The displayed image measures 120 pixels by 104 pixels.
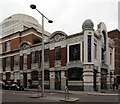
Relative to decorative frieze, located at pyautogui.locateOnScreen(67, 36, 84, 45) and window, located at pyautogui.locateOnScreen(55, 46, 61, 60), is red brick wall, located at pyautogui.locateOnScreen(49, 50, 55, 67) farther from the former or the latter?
decorative frieze, located at pyautogui.locateOnScreen(67, 36, 84, 45)

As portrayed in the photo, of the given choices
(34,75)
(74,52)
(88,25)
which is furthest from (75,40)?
(34,75)

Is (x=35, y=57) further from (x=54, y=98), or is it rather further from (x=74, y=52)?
(x=54, y=98)

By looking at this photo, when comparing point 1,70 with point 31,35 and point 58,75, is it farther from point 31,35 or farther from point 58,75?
point 58,75

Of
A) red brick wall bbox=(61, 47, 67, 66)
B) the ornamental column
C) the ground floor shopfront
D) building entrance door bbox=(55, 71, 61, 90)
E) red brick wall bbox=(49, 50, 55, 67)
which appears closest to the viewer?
the ornamental column

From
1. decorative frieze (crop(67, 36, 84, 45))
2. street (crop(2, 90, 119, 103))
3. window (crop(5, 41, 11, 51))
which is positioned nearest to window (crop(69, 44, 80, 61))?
decorative frieze (crop(67, 36, 84, 45))

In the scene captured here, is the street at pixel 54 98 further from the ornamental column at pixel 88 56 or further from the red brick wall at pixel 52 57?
the red brick wall at pixel 52 57

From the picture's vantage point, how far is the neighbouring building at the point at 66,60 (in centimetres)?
2572

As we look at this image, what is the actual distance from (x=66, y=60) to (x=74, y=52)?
230 cm

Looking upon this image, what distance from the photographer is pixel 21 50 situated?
38.1 metres

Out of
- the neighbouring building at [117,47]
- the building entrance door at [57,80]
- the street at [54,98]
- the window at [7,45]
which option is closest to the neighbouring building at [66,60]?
the building entrance door at [57,80]

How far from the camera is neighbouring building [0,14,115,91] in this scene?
84.4 ft

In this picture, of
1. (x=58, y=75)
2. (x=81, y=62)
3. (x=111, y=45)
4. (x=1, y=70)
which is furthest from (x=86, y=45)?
(x=1, y=70)

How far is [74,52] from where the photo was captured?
90.2 ft

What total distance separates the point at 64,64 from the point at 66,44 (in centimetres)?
380
